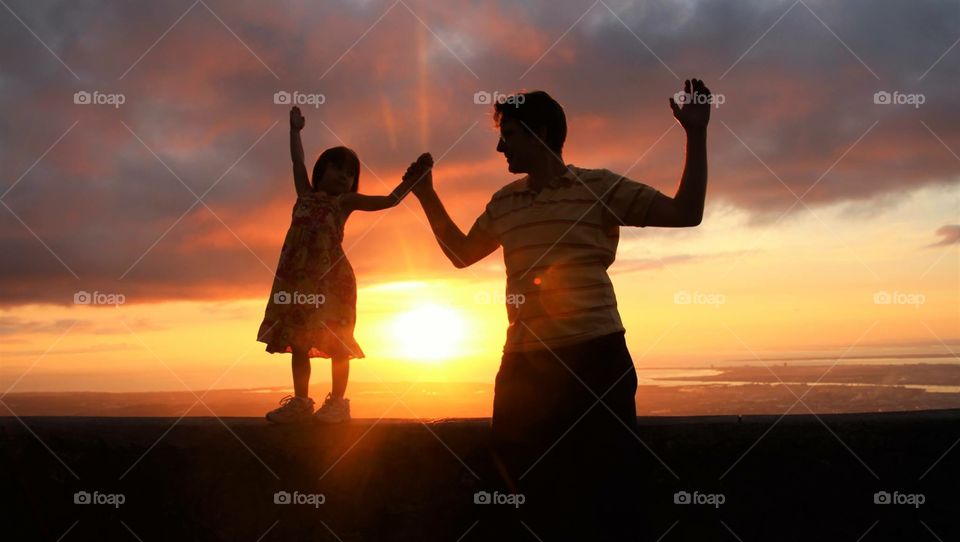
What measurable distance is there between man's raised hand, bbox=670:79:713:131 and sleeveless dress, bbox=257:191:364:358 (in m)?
2.36

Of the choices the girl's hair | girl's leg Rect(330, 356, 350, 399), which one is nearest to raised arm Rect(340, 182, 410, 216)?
the girl's hair

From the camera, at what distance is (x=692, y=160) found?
2.42 meters

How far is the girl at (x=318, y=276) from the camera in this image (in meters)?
4.05

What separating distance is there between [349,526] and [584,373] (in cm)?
151

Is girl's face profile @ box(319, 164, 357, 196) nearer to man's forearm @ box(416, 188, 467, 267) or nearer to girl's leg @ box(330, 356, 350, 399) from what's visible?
girl's leg @ box(330, 356, 350, 399)

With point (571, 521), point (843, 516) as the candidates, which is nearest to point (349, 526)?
point (571, 521)

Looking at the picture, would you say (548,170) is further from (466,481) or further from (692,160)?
(466,481)

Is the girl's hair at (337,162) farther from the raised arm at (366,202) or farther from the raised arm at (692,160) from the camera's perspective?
the raised arm at (692,160)

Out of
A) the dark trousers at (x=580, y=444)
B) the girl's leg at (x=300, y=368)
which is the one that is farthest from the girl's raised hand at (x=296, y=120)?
the dark trousers at (x=580, y=444)

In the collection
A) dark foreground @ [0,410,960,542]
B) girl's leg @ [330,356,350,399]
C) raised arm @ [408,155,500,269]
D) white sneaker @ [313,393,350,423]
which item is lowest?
dark foreground @ [0,410,960,542]

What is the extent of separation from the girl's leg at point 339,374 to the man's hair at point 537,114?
1.82m

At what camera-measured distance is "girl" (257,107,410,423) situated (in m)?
4.05

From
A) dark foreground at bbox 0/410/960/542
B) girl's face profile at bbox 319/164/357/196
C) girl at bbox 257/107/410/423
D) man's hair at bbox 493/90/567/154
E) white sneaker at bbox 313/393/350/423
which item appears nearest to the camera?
man's hair at bbox 493/90/567/154

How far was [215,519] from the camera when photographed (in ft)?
11.1
